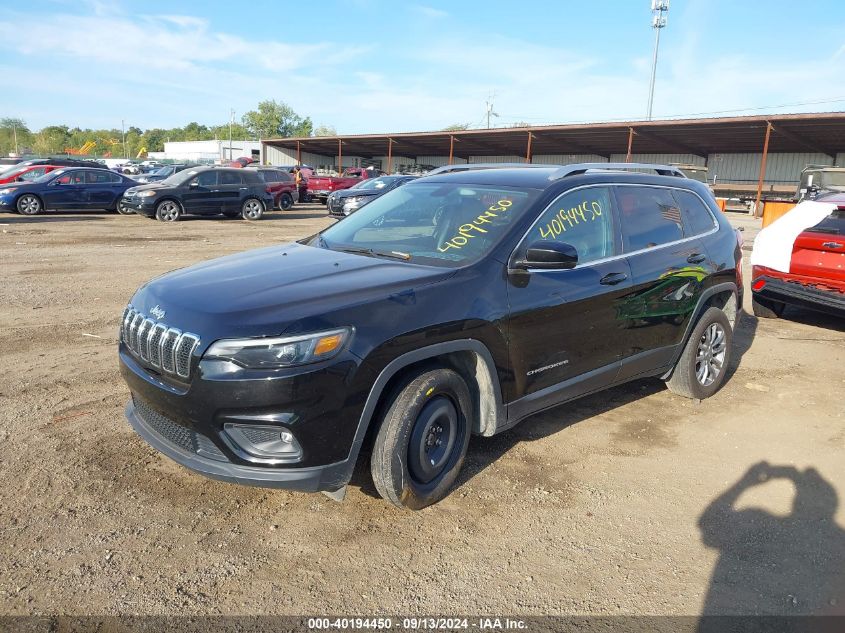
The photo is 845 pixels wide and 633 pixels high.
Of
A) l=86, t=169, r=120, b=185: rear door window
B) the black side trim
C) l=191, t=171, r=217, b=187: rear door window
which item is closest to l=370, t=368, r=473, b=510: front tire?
the black side trim

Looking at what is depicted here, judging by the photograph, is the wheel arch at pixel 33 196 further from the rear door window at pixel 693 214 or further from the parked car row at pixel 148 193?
the rear door window at pixel 693 214

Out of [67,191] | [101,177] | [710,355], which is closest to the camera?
[710,355]

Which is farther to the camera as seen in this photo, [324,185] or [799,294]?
[324,185]

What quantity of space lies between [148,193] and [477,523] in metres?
17.6

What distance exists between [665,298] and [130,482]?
3723mm

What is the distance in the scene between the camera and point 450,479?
362 centimetres

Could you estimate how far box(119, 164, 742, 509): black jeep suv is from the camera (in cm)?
296

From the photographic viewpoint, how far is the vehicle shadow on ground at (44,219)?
56.7 feet

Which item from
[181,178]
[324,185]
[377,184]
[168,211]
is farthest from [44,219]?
[324,185]

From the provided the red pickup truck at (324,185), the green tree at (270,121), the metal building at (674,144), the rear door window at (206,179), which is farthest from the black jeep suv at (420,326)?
the green tree at (270,121)

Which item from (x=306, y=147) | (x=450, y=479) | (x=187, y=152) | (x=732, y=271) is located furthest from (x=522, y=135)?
(x=187, y=152)

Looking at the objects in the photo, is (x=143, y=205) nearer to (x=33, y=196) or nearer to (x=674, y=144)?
(x=33, y=196)

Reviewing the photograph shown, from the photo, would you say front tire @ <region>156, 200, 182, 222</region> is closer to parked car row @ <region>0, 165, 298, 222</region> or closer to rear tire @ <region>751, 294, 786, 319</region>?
parked car row @ <region>0, 165, 298, 222</region>

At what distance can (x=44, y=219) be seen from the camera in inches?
718
